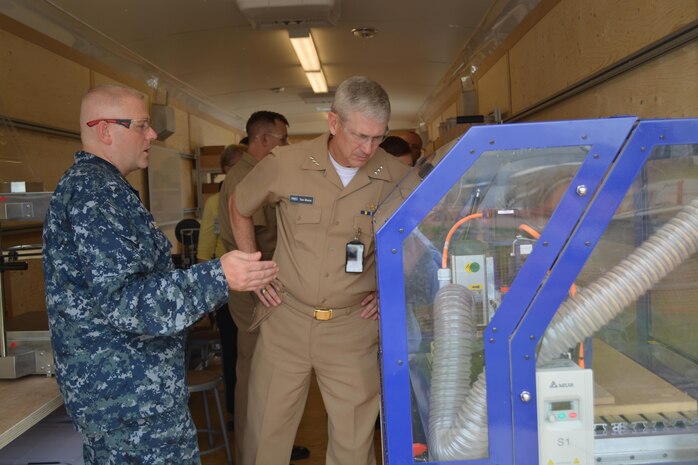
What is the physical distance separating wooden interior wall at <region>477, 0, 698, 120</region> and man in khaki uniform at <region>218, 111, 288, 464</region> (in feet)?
6.03

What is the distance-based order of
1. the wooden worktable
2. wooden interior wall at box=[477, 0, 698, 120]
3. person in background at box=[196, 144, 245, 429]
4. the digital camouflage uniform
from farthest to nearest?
person in background at box=[196, 144, 245, 429] → wooden interior wall at box=[477, 0, 698, 120] → the wooden worktable → the digital camouflage uniform

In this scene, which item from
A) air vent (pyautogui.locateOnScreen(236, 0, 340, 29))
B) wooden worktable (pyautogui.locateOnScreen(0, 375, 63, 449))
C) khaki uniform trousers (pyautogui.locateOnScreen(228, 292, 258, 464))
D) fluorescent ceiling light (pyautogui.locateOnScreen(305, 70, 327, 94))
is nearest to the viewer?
wooden worktable (pyautogui.locateOnScreen(0, 375, 63, 449))

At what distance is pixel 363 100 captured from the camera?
2273 mm

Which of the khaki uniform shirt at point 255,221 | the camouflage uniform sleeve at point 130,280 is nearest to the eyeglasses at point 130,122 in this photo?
the camouflage uniform sleeve at point 130,280

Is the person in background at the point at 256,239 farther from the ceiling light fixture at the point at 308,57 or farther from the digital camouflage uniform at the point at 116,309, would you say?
the ceiling light fixture at the point at 308,57

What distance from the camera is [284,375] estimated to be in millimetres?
2459

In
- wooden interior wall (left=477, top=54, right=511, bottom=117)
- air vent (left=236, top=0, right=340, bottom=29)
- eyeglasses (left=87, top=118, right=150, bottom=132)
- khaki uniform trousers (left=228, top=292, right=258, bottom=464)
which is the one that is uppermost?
air vent (left=236, top=0, right=340, bottom=29)

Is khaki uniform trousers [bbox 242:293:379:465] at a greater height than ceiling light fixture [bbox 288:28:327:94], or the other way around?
ceiling light fixture [bbox 288:28:327:94]

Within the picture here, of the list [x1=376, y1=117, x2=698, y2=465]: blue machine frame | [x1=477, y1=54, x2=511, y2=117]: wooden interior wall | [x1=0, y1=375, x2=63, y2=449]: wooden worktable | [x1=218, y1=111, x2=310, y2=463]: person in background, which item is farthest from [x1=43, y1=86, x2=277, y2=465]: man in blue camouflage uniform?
[x1=477, y1=54, x2=511, y2=117]: wooden interior wall

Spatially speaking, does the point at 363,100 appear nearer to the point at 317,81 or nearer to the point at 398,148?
the point at 398,148

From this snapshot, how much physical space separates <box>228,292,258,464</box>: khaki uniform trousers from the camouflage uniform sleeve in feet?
4.86

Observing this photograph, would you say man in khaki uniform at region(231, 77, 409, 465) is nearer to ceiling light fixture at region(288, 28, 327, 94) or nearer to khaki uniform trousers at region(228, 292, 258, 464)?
khaki uniform trousers at region(228, 292, 258, 464)

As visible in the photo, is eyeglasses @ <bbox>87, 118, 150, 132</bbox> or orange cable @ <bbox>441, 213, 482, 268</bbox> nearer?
orange cable @ <bbox>441, 213, 482, 268</bbox>

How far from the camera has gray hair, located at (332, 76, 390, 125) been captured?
2.28 meters
